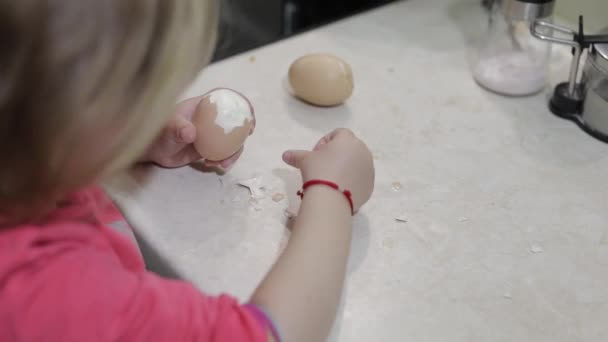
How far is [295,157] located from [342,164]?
50mm

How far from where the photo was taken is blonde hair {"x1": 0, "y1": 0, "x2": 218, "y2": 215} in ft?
1.17

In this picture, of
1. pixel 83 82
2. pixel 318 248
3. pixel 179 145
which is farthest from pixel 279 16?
pixel 83 82

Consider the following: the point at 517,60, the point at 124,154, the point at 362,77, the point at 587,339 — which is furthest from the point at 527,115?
the point at 124,154

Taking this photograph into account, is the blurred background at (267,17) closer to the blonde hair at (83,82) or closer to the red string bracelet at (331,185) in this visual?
the red string bracelet at (331,185)

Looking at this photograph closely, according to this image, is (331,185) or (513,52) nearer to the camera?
(331,185)

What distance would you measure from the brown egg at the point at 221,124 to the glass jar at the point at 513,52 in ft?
1.09

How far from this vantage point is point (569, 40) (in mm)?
744

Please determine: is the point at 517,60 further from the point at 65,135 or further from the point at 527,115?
the point at 65,135

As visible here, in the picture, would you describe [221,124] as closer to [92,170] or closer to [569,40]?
[92,170]

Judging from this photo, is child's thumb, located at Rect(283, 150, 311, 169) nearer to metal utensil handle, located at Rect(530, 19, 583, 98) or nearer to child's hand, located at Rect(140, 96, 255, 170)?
child's hand, located at Rect(140, 96, 255, 170)

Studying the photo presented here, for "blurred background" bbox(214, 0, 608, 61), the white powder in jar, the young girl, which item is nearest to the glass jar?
the white powder in jar

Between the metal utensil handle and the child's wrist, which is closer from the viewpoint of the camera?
the child's wrist

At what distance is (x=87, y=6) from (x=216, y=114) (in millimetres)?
271

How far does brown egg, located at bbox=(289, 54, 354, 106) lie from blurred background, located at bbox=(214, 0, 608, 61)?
0.84 feet
